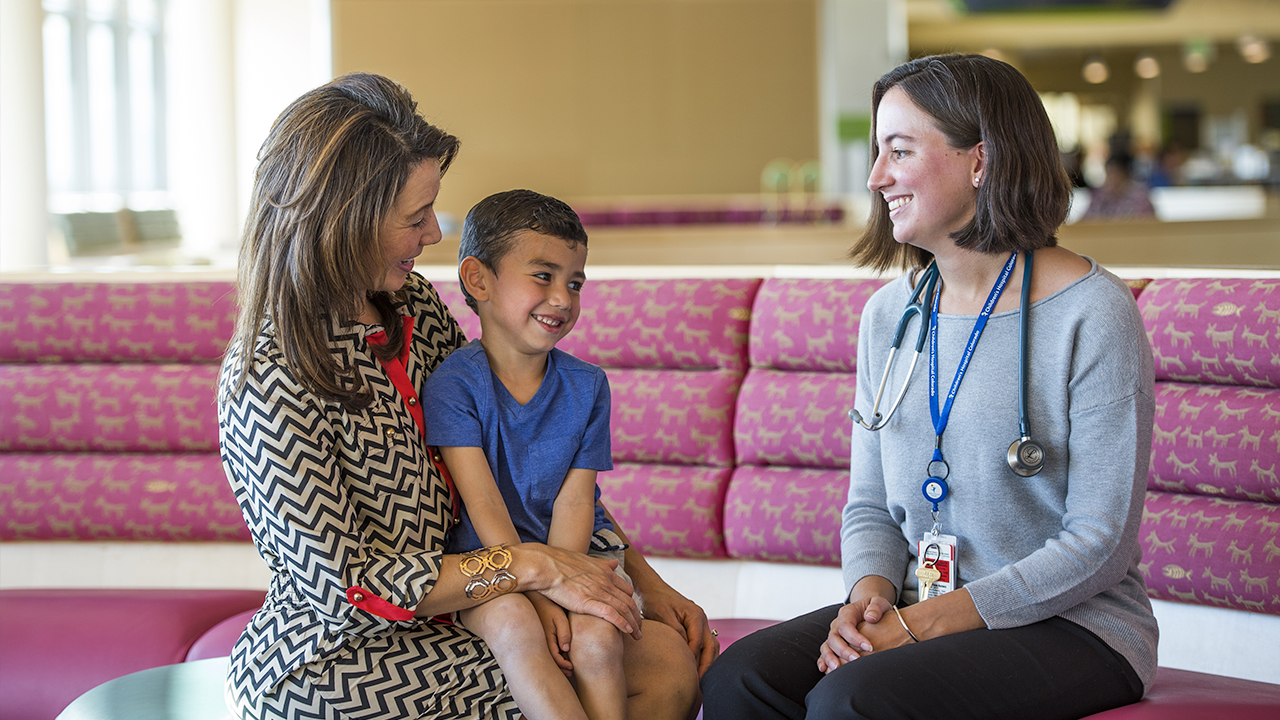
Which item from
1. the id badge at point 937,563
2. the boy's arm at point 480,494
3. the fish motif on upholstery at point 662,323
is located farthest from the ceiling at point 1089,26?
the boy's arm at point 480,494

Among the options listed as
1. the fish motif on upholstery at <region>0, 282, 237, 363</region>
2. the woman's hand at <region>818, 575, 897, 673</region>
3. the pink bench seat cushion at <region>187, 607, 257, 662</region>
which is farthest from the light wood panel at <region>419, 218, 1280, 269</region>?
the woman's hand at <region>818, 575, 897, 673</region>

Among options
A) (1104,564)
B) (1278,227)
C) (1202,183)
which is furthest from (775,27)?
(1104,564)

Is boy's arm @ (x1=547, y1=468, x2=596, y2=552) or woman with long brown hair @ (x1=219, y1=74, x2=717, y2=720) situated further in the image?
boy's arm @ (x1=547, y1=468, x2=596, y2=552)

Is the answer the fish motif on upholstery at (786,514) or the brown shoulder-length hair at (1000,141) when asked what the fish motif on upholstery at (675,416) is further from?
the brown shoulder-length hair at (1000,141)

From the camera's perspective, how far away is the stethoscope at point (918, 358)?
4.87 ft

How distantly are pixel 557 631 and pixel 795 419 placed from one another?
1.03 meters

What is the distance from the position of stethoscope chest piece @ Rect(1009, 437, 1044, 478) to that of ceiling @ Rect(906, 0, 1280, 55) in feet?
43.5

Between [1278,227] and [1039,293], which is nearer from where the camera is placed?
[1039,293]

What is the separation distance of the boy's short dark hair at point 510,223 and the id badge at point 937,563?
669mm

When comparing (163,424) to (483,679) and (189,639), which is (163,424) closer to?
(189,639)

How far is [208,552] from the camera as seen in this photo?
8.63 feet

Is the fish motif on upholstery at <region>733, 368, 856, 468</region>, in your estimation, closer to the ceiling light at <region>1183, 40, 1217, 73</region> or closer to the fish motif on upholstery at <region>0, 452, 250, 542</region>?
the fish motif on upholstery at <region>0, 452, 250, 542</region>

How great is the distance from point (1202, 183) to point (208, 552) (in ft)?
45.6

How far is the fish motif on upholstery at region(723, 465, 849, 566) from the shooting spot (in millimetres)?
2273
